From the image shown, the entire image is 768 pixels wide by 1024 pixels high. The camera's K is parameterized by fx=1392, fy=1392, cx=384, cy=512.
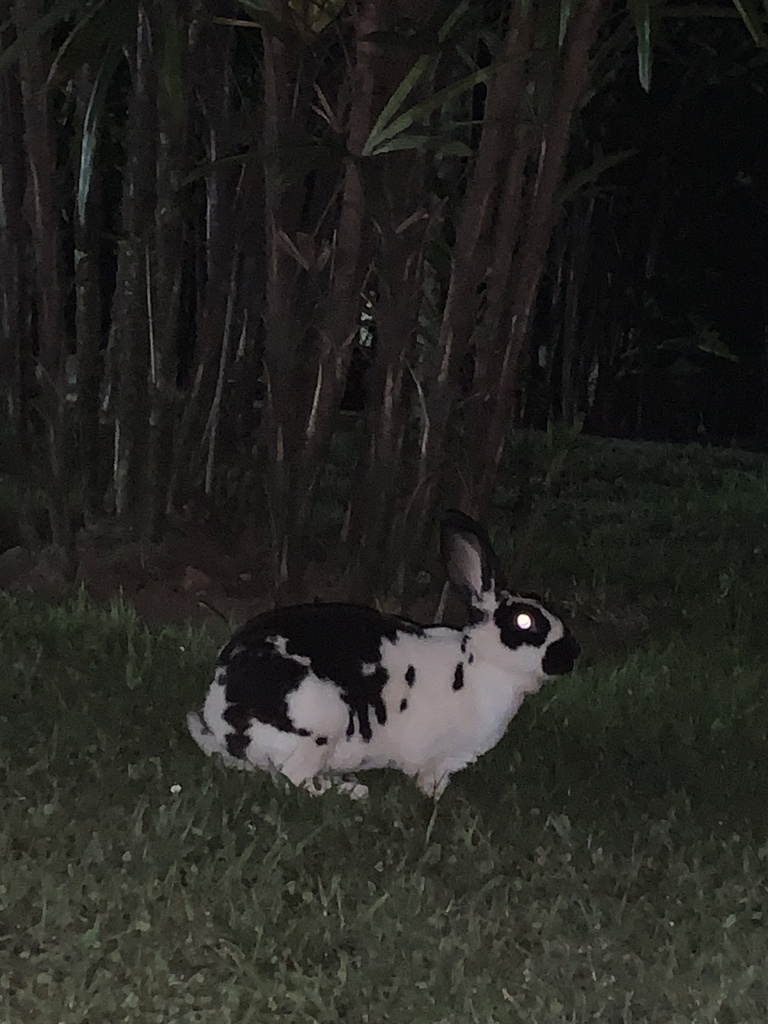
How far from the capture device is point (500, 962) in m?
1.30

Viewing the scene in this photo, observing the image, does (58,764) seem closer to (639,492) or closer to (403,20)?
(403,20)

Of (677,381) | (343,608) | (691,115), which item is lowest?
(677,381)

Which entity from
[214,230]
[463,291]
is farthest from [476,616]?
[214,230]

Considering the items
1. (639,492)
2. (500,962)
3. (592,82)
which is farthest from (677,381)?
(500,962)

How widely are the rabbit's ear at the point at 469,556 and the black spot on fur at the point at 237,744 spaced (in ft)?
1.07

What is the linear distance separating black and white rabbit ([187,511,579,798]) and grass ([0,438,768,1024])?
5 cm

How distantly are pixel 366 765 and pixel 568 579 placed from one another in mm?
1190

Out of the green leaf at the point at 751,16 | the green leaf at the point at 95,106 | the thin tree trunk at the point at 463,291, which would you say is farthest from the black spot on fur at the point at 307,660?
the green leaf at the point at 751,16

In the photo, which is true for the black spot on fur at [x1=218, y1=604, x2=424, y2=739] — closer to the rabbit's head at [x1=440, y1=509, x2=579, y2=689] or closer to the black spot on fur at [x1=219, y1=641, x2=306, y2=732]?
the black spot on fur at [x1=219, y1=641, x2=306, y2=732]

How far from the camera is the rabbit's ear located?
1.68m

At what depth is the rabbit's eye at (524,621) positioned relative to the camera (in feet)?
5.41

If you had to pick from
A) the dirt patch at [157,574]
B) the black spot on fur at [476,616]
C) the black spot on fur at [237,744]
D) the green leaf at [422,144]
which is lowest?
the dirt patch at [157,574]

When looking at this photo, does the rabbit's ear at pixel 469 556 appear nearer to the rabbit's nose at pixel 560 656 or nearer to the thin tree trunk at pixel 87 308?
the rabbit's nose at pixel 560 656

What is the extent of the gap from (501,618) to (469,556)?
88mm
